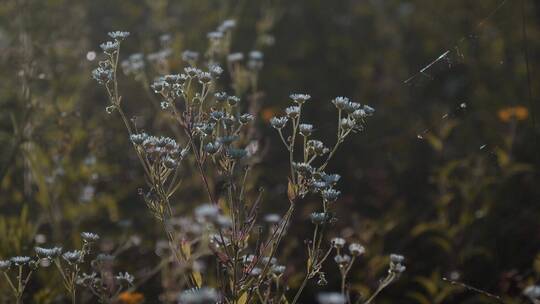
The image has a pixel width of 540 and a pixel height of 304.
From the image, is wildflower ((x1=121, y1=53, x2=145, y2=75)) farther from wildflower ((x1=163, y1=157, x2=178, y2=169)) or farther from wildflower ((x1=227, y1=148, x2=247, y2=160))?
wildflower ((x1=227, y1=148, x2=247, y2=160))

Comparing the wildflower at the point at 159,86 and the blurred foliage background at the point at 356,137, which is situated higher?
the wildflower at the point at 159,86

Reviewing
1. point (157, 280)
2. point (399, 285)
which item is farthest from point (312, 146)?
point (399, 285)

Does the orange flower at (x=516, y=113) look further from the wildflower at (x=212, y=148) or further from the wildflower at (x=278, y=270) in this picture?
the wildflower at (x=212, y=148)

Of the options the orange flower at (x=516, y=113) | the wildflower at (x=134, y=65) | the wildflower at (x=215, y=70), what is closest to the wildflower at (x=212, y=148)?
the wildflower at (x=215, y=70)

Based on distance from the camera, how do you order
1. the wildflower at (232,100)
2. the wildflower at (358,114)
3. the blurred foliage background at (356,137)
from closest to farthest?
the wildflower at (358,114)
the wildflower at (232,100)
the blurred foliage background at (356,137)

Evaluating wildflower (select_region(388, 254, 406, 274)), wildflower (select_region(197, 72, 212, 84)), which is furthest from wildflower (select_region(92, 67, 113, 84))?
wildflower (select_region(388, 254, 406, 274))

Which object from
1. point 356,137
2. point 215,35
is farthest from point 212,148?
point 356,137

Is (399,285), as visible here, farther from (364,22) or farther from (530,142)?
(364,22)

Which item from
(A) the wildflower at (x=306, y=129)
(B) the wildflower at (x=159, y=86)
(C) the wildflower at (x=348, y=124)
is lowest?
(A) the wildflower at (x=306, y=129)

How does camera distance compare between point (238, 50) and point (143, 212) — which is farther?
point (238, 50)
